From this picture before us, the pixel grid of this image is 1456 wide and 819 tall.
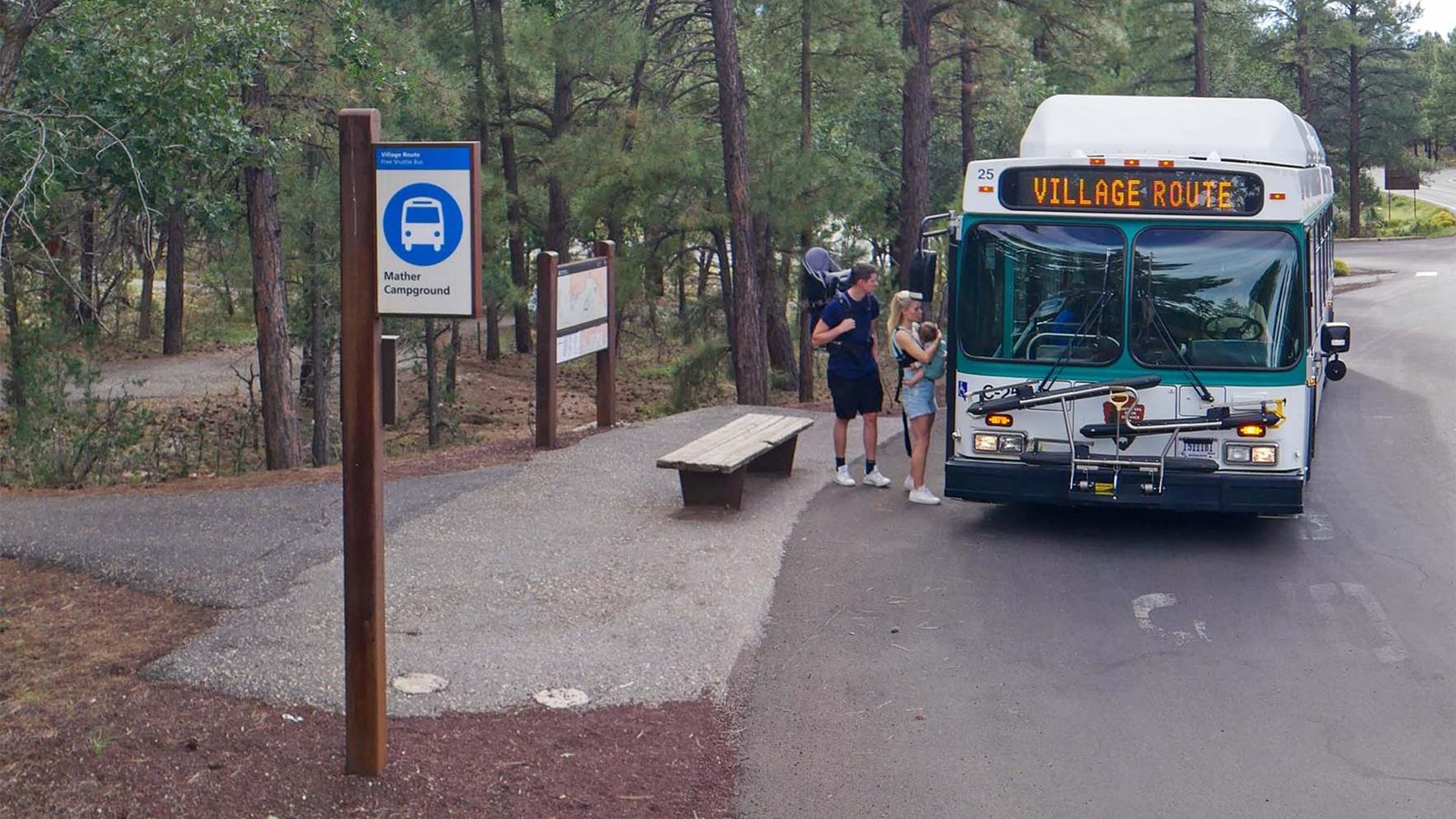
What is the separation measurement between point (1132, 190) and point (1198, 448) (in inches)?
68.9

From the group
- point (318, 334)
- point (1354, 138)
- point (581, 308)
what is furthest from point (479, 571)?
point (1354, 138)

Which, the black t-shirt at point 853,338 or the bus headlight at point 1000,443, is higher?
the black t-shirt at point 853,338

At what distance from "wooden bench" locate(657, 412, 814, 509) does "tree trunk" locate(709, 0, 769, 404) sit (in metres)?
9.09

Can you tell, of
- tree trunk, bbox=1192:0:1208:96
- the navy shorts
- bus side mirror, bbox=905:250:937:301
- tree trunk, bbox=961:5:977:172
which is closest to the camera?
bus side mirror, bbox=905:250:937:301

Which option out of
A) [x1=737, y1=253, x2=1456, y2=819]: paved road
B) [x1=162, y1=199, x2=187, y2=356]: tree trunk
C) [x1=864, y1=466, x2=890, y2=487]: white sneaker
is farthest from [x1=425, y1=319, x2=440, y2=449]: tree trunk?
[x1=737, y1=253, x2=1456, y2=819]: paved road

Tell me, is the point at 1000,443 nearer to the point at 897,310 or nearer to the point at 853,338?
the point at 897,310

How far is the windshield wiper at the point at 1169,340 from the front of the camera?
980cm

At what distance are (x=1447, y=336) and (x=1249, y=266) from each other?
1814cm

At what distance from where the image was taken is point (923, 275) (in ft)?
34.2

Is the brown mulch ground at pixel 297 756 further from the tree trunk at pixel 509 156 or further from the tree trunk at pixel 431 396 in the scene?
the tree trunk at pixel 509 156

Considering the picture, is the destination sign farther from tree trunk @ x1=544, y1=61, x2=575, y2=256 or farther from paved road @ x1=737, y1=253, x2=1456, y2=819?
tree trunk @ x1=544, y1=61, x2=575, y2=256

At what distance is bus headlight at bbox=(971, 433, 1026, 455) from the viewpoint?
10273mm

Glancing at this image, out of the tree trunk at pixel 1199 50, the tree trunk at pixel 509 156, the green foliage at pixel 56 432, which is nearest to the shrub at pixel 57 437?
the green foliage at pixel 56 432

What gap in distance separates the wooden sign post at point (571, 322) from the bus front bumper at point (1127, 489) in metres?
4.38
